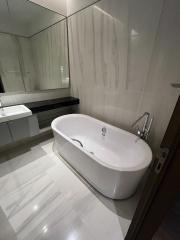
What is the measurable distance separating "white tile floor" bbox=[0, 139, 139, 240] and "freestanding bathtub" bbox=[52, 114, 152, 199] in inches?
5.3

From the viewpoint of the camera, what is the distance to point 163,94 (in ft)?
4.33

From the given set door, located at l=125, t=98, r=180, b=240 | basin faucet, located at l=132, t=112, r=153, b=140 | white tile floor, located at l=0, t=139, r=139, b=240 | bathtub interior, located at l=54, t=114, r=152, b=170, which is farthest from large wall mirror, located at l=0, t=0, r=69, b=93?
door, located at l=125, t=98, r=180, b=240

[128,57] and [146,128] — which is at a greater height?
[128,57]

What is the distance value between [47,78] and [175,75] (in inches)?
80.8

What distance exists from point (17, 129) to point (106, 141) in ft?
4.52

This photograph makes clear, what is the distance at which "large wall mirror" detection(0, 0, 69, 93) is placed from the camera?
167 cm

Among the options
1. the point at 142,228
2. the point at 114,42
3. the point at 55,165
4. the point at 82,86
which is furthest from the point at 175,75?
the point at 55,165

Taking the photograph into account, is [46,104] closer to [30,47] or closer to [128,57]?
[30,47]

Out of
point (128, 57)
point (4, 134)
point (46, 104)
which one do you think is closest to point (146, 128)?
point (128, 57)

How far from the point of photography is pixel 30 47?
1.89 m

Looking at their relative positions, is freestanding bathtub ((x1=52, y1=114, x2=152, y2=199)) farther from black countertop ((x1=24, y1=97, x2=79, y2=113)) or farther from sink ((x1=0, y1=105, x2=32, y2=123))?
sink ((x1=0, y1=105, x2=32, y2=123))

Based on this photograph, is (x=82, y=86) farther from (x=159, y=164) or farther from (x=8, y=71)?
(x=159, y=164)

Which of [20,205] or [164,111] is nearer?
[20,205]

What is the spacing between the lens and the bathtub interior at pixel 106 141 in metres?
1.45
